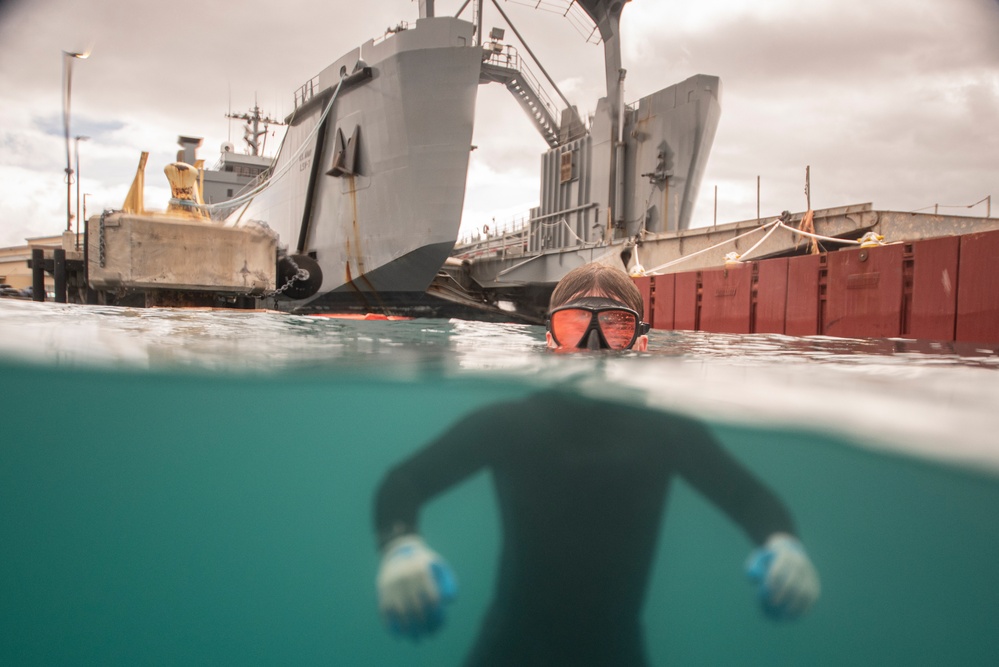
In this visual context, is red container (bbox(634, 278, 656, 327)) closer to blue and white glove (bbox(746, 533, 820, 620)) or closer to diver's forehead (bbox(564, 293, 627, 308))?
diver's forehead (bbox(564, 293, 627, 308))

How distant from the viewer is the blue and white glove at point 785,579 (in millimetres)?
2625

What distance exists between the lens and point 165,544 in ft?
20.8

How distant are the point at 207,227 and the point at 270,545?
10437 millimetres

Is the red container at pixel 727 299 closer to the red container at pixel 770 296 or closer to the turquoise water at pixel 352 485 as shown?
the red container at pixel 770 296

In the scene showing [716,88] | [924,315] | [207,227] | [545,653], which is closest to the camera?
[545,653]

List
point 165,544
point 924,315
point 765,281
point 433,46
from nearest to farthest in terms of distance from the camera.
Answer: point 165,544 < point 924,315 < point 765,281 < point 433,46

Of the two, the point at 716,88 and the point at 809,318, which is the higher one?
the point at 716,88

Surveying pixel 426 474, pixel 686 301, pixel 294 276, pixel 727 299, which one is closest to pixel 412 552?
pixel 426 474

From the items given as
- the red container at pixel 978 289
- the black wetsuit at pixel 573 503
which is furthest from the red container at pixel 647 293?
the black wetsuit at pixel 573 503

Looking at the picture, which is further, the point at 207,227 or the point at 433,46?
the point at 433,46

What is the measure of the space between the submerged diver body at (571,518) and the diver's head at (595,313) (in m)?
0.02

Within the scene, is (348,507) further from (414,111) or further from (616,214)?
(616,214)

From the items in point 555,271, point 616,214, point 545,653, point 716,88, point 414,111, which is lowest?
point 545,653

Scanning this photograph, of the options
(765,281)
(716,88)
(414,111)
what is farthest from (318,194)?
(765,281)
